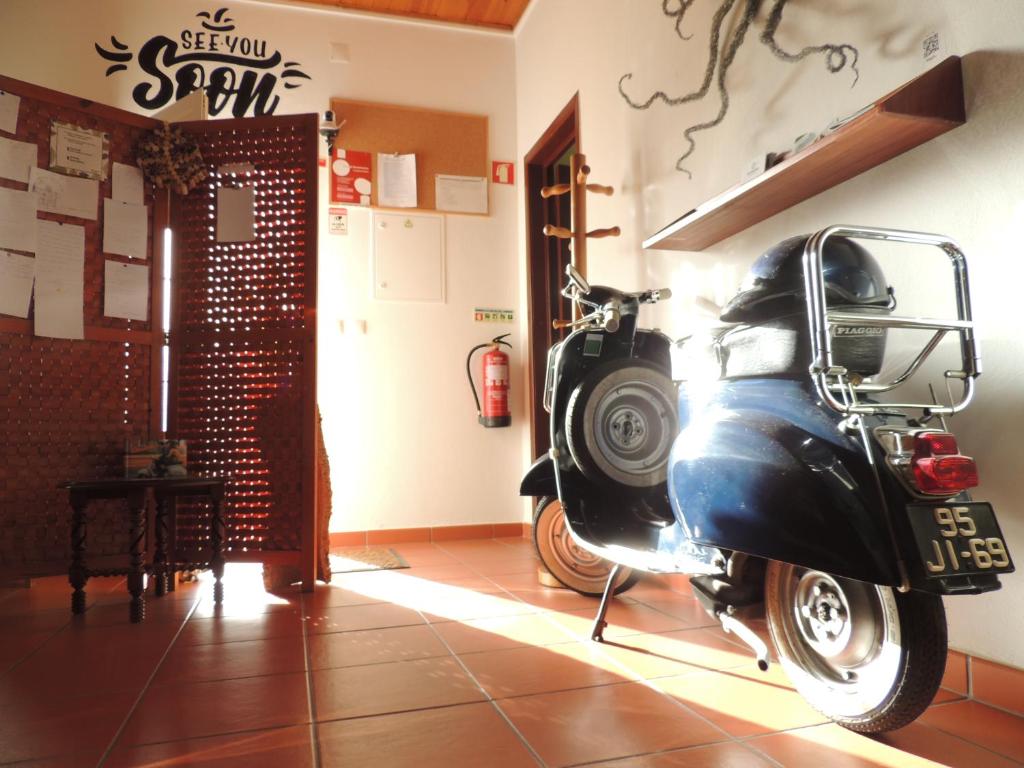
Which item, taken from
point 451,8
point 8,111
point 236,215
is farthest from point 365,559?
point 451,8

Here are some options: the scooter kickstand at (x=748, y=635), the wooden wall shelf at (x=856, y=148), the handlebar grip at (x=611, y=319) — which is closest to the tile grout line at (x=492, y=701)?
the scooter kickstand at (x=748, y=635)

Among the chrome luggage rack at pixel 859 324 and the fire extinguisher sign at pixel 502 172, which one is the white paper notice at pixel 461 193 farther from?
the chrome luggage rack at pixel 859 324

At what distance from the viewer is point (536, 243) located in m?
4.46

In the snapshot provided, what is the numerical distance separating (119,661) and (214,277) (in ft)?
5.53

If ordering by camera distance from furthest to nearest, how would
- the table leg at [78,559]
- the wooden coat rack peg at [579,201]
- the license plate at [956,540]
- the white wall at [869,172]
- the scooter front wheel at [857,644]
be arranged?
the wooden coat rack peg at [579,201] → the table leg at [78,559] → the white wall at [869,172] → the scooter front wheel at [857,644] → the license plate at [956,540]

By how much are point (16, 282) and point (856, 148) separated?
2.94 m

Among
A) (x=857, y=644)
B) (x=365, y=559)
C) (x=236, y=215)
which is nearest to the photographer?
(x=857, y=644)

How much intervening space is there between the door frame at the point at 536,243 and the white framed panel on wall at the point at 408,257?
55cm

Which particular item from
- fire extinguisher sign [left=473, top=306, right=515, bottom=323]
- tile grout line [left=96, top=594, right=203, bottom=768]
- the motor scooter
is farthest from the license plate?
fire extinguisher sign [left=473, top=306, right=515, bottom=323]

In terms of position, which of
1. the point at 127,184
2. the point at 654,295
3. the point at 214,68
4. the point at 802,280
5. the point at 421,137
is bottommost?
the point at 802,280

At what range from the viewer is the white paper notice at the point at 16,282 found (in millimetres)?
2760

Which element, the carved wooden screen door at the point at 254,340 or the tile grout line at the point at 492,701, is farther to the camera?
the carved wooden screen door at the point at 254,340

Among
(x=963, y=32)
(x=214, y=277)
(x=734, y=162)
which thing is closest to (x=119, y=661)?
(x=214, y=277)

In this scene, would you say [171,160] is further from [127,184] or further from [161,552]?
[161,552]
